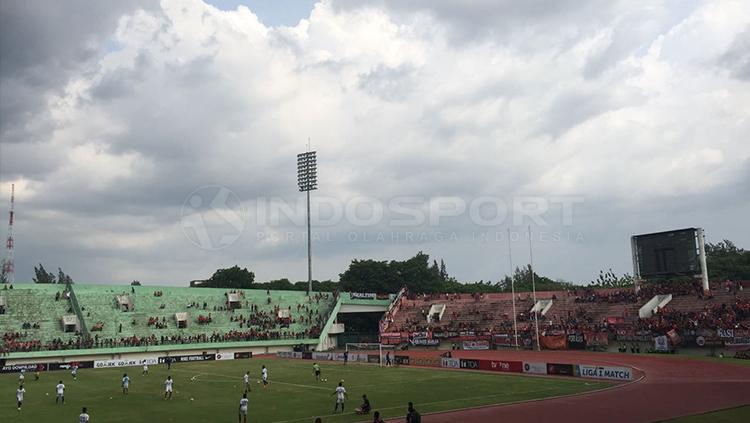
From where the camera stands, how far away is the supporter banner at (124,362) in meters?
70.9

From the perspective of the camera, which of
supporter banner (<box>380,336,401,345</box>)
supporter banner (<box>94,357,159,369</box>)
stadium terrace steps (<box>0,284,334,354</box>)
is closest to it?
supporter banner (<box>94,357,159,369</box>)

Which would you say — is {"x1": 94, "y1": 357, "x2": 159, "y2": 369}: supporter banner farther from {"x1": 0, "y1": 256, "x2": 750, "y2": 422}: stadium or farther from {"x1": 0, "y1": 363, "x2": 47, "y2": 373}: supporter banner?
{"x1": 0, "y1": 363, "x2": 47, "y2": 373}: supporter banner

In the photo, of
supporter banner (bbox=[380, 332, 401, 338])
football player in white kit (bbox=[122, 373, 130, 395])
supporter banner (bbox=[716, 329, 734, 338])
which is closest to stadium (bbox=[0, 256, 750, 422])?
supporter banner (bbox=[716, 329, 734, 338])

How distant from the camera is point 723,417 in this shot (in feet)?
105

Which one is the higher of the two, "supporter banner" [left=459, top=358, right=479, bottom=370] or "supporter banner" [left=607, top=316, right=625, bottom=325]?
"supporter banner" [left=607, top=316, right=625, bottom=325]

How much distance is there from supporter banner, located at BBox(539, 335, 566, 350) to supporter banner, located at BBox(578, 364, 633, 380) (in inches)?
1014

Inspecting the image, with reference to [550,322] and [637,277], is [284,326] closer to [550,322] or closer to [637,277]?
[550,322]

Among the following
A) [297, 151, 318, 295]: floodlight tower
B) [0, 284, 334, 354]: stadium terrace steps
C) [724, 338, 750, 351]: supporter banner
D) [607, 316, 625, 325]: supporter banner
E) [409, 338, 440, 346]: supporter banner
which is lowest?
[409, 338, 440, 346]: supporter banner

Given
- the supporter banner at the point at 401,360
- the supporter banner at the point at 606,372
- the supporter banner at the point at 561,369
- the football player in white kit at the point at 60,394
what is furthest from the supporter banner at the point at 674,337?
the football player in white kit at the point at 60,394

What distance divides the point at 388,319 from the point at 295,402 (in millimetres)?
57608

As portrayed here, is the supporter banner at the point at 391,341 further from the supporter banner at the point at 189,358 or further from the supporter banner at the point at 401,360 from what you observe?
the supporter banner at the point at 189,358

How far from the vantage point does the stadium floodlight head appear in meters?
104

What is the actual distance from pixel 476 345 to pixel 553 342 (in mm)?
11238

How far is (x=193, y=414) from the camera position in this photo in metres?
37.2
